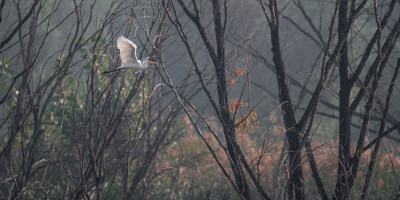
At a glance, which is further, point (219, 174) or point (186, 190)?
point (219, 174)

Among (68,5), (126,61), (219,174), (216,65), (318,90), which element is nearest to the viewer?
(126,61)

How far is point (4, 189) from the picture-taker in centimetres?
470

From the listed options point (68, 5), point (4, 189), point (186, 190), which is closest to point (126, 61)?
point (68, 5)

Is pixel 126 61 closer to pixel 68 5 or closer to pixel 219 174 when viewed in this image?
pixel 68 5

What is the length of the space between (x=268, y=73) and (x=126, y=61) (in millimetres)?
9271

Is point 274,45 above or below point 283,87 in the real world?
above

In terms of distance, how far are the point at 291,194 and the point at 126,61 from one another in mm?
1097

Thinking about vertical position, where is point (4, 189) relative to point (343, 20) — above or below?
below

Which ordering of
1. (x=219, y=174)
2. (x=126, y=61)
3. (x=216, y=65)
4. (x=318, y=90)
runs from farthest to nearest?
(x=219, y=174) < (x=216, y=65) < (x=318, y=90) < (x=126, y=61)

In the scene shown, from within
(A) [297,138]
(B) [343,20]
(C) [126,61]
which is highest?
(B) [343,20]

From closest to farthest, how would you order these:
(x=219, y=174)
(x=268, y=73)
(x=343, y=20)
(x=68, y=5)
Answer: (x=343, y=20) < (x=68, y=5) < (x=219, y=174) < (x=268, y=73)

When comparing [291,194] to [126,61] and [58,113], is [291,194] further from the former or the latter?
[58,113]

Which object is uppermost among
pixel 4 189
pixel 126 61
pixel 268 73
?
pixel 268 73

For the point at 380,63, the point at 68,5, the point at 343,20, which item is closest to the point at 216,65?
the point at 343,20
